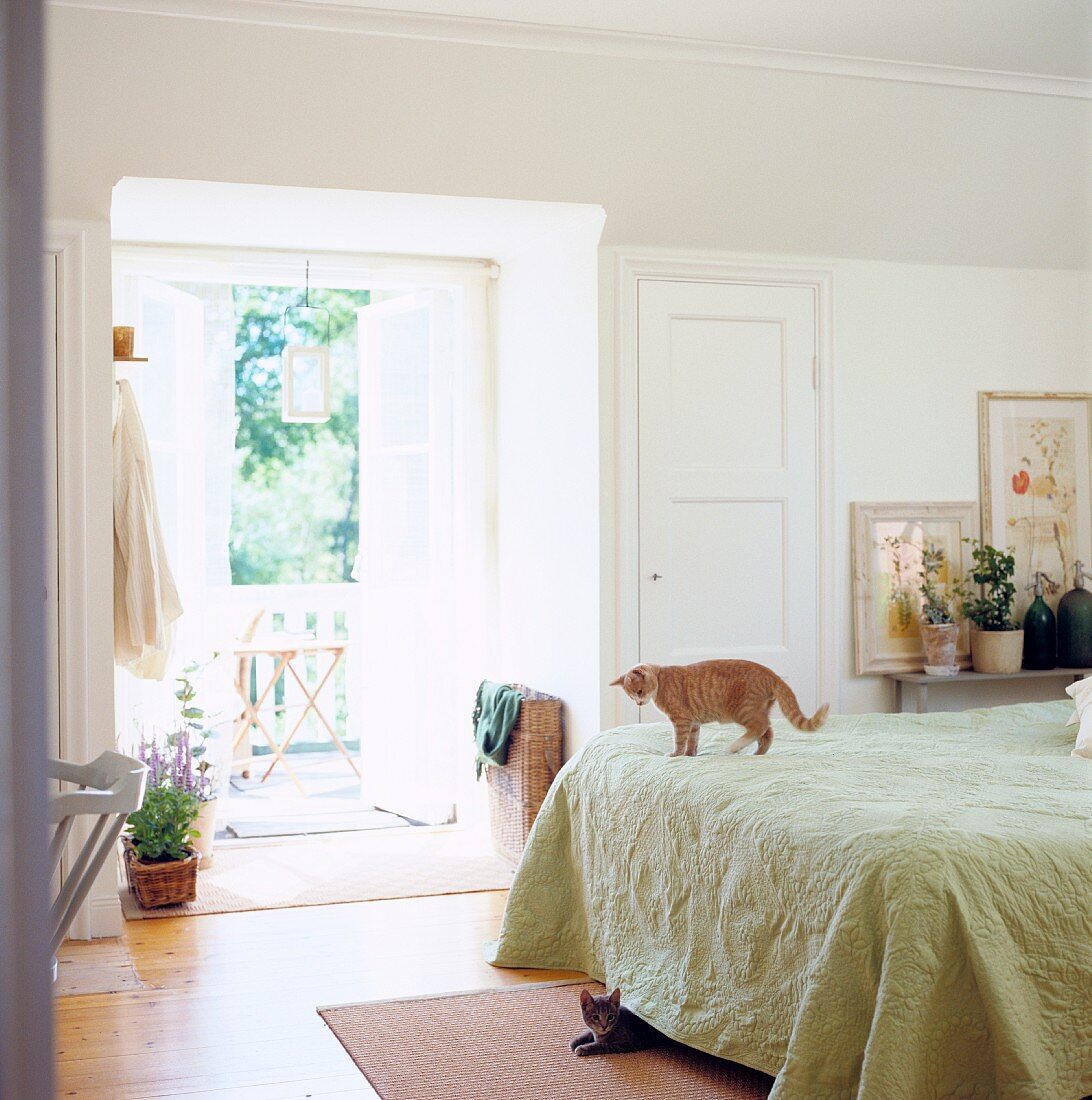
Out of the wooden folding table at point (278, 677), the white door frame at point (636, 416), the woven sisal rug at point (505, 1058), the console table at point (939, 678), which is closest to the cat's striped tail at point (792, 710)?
the woven sisal rug at point (505, 1058)

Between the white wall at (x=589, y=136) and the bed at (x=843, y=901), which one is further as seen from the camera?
the white wall at (x=589, y=136)

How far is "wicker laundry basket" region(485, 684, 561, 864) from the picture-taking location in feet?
15.3

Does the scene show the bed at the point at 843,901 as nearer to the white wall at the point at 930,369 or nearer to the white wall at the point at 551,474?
the white wall at the point at 551,474

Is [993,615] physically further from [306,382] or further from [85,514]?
[85,514]

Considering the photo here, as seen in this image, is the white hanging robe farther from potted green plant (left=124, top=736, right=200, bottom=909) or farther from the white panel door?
the white panel door

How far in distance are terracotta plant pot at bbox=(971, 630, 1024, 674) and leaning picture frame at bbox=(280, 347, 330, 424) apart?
263 centimetres

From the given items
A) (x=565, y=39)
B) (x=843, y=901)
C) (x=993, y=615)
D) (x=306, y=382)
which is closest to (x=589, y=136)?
(x=565, y=39)

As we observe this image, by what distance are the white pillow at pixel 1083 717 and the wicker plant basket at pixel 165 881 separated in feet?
8.96

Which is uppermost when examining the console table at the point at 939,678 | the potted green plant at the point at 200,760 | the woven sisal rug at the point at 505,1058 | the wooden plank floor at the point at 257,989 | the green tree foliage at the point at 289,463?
the green tree foliage at the point at 289,463

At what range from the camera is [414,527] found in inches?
213

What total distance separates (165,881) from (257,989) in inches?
35.4

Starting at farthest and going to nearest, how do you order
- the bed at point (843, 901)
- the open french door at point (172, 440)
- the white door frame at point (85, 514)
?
the open french door at point (172, 440) → the white door frame at point (85, 514) → the bed at point (843, 901)

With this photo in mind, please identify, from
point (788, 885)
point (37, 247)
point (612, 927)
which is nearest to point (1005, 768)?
point (788, 885)

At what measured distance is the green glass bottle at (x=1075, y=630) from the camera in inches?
183
